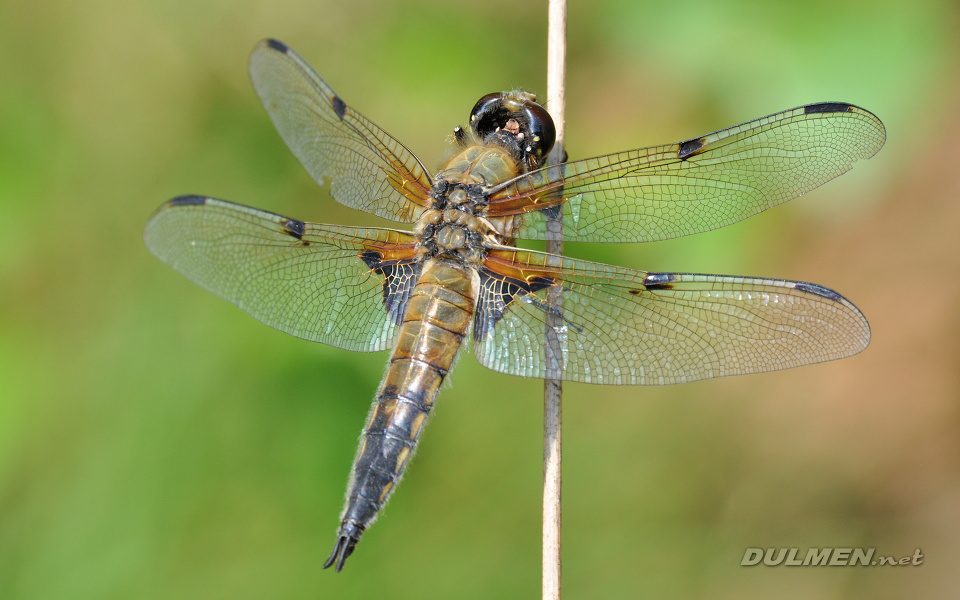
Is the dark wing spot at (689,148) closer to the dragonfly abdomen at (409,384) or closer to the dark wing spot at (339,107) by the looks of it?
the dragonfly abdomen at (409,384)

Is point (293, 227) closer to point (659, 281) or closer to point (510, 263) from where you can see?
point (510, 263)

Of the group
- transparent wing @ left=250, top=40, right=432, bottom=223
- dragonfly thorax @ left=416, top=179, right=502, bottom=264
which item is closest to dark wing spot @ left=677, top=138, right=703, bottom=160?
dragonfly thorax @ left=416, top=179, right=502, bottom=264

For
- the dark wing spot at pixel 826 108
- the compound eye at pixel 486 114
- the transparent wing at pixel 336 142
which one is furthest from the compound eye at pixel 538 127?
the dark wing spot at pixel 826 108

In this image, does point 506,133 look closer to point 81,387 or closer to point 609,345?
point 609,345

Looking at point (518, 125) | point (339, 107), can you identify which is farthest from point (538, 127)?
point (339, 107)

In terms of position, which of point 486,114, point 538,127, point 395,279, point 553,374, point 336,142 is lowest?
point 553,374

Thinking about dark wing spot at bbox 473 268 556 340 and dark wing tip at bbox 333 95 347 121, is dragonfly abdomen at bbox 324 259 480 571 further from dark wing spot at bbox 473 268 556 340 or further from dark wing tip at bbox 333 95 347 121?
dark wing tip at bbox 333 95 347 121
